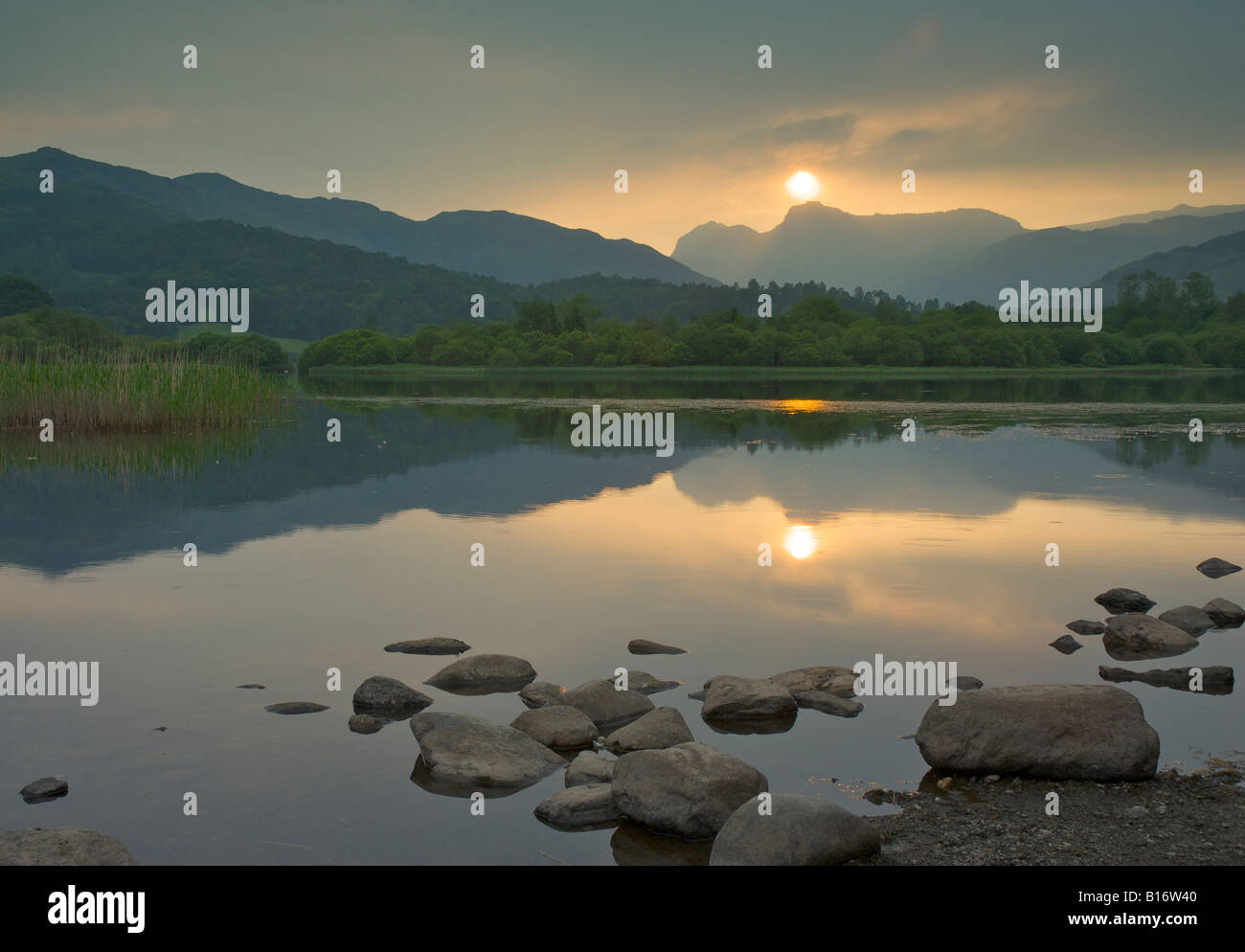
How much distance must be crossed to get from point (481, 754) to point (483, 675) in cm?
227

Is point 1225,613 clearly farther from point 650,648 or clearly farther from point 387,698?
point 387,698

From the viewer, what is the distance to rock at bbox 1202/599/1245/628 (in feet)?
43.0

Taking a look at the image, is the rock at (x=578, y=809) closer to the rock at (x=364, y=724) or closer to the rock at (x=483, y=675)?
the rock at (x=364, y=724)

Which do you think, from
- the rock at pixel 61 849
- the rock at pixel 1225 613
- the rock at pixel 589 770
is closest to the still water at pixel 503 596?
the rock at pixel 589 770

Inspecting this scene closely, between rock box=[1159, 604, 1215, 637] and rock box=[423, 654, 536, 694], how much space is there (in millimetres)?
7785

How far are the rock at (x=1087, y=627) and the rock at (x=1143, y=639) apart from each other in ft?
0.50

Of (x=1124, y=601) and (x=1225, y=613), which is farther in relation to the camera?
(x=1124, y=601)

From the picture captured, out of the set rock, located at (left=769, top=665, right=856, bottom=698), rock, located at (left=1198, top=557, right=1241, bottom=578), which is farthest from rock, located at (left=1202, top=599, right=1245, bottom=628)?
rock, located at (left=769, top=665, right=856, bottom=698)

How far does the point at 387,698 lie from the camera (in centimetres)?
1028

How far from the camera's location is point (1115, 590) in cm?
1419

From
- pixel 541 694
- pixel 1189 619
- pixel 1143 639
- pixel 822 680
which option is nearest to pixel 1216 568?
pixel 1189 619

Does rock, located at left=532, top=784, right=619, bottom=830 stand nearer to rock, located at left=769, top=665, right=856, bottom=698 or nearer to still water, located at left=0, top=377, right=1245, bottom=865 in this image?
still water, located at left=0, top=377, right=1245, bottom=865

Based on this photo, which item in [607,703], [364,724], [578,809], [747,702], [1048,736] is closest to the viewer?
[578,809]
